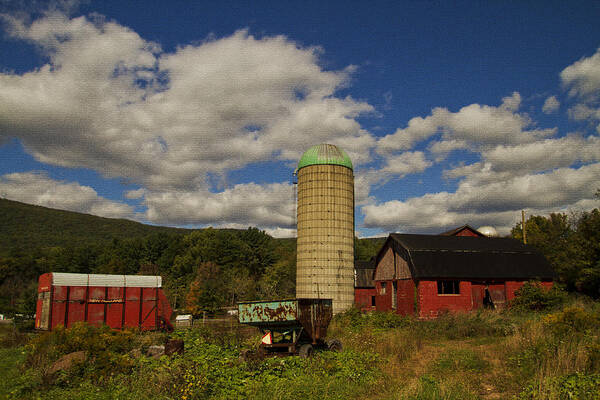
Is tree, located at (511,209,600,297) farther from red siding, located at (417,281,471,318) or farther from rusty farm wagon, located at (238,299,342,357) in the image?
rusty farm wagon, located at (238,299,342,357)

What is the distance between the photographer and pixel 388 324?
902 inches

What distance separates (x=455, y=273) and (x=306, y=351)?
656 inches

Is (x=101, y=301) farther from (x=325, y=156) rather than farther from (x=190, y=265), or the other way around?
(x=190, y=265)

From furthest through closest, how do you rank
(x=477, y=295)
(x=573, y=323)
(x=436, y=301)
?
1. (x=477, y=295)
2. (x=436, y=301)
3. (x=573, y=323)

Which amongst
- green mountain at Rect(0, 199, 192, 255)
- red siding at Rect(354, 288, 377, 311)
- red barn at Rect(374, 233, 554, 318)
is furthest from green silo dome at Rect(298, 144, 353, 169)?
green mountain at Rect(0, 199, 192, 255)

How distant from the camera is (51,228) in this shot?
454ft

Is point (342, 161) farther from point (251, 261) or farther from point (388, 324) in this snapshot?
point (251, 261)

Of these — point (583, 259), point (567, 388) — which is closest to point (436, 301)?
point (583, 259)

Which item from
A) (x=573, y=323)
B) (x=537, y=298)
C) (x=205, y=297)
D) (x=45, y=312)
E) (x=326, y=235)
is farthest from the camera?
(x=205, y=297)

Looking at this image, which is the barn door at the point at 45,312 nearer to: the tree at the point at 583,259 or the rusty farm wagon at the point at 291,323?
the rusty farm wagon at the point at 291,323

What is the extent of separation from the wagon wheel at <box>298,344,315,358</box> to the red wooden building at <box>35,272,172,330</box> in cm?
1338

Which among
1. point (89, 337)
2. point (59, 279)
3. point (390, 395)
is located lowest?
point (390, 395)

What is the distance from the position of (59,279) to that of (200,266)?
1685 inches

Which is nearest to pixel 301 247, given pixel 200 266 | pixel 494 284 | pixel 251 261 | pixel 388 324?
pixel 388 324
